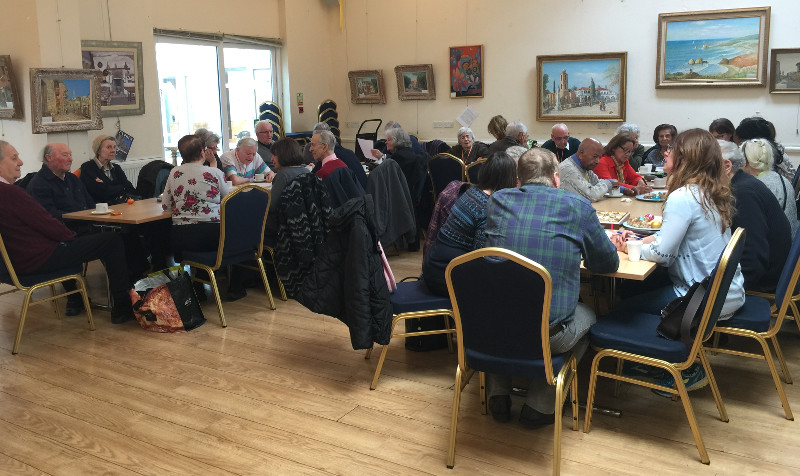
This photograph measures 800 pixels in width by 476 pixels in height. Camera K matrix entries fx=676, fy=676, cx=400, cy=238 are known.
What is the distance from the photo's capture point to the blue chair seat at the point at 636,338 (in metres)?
2.75

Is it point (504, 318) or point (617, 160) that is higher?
point (617, 160)

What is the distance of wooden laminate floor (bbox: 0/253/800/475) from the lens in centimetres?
285

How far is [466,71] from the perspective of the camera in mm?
8938

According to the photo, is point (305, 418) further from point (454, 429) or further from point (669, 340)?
point (669, 340)

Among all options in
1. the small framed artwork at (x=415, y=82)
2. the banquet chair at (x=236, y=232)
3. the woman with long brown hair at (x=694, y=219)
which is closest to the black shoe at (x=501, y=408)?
the woman with long brown hair at (x=694, y=219)

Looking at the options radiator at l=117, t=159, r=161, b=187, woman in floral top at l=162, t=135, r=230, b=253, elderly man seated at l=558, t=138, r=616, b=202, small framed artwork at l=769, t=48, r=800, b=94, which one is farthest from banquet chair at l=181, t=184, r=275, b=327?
small framed artwork at l=769, t=48, r=800, b=94

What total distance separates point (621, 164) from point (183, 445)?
13.0 feet

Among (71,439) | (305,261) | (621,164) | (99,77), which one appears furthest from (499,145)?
(71,439)

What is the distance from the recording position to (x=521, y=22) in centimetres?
849

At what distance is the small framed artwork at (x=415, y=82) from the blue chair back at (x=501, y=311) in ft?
22.8

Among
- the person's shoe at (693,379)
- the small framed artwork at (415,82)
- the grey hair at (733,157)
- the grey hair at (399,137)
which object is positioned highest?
the small framed artwork at (415,82)

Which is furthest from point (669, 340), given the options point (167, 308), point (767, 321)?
point (167, 308)

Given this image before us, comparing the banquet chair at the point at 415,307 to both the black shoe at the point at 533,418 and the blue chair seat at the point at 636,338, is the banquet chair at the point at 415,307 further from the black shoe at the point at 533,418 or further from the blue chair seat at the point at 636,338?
the blue chair seat at the point at 636,338

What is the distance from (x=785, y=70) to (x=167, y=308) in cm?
652
